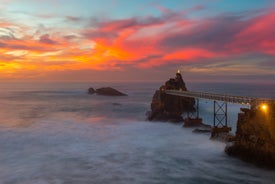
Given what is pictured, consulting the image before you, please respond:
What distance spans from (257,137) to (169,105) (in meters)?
38.5

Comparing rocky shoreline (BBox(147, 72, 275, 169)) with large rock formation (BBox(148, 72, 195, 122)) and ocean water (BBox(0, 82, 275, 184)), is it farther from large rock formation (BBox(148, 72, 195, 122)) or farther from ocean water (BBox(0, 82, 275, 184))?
large rock formation (BBox(148, 72, 195, 122))

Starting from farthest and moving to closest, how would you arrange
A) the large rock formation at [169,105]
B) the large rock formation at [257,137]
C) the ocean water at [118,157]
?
the large rock formation at [169,105]
the large rock formation at [257,137]
the ocean water at [118,157]

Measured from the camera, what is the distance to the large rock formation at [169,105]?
6081 centimetres

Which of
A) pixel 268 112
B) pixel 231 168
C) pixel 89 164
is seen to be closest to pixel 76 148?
pixel 89 164

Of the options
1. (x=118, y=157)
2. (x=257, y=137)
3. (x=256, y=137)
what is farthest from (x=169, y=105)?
(x=257, y=137)

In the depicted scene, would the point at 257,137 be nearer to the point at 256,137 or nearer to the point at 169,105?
the point at 256,137

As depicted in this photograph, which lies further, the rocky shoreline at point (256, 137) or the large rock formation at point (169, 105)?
the large rock formation at point (169, 105)

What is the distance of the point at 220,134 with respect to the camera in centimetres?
4119

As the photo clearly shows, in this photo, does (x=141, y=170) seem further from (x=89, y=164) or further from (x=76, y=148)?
(x=76, y=148)

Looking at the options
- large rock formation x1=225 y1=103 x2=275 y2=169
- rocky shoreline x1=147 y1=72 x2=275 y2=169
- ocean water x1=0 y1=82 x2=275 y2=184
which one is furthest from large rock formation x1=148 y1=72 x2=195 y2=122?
large rock formation x1=225 y1=103 x2=275 y2=169

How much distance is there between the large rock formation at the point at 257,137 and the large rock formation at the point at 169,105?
1016 inches

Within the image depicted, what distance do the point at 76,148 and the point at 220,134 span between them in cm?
2104

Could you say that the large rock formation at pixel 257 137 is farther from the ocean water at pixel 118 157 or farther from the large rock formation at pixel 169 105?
the large rock formation at pixel 169 105

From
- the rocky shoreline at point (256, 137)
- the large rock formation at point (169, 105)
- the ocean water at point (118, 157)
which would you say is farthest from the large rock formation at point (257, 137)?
the large rock formation at point (169, 105)
